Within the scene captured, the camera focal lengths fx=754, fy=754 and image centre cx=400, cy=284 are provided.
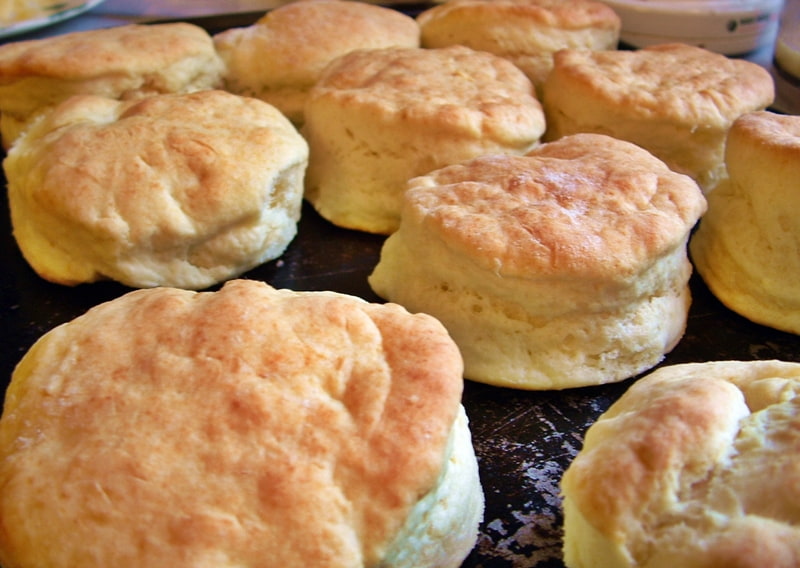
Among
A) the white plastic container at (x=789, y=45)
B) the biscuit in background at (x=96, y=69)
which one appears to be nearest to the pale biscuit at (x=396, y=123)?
the biscuit in background at (x=96, y=69)

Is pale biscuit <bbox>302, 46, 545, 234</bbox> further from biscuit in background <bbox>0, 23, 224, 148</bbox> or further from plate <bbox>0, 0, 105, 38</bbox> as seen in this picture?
plate <bbox>0, 0, 105, 38</bbox>

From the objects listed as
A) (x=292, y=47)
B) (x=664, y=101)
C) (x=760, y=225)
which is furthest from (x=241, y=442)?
(x=292, y=47)

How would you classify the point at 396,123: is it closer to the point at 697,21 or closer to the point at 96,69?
the point at 96,69

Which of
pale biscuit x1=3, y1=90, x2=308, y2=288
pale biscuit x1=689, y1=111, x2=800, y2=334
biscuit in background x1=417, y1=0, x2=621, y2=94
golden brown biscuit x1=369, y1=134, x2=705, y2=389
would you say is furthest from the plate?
pale biscuit x1=689, y1=111, x2=800, y2=334

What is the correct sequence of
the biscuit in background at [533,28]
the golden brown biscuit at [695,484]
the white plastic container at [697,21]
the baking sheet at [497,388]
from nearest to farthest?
the golden brown biscuit at [695,484]
the baking sheet at [497,388]
the biscuit in background at [533,28]
the white plastic container at [697,21]

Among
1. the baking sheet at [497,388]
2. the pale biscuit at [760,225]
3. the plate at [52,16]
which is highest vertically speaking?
the plate at [52,16]

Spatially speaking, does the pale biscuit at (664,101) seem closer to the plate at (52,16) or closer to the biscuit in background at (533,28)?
the biscuit in background at (533,28)

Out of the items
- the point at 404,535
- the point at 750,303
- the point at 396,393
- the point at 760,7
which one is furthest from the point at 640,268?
the point at 760,7
